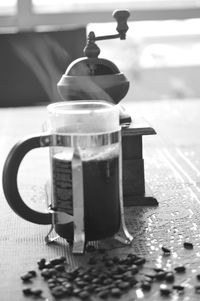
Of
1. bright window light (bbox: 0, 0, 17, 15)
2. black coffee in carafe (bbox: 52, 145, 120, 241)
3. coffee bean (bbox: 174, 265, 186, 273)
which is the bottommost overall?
coffee bean (bbox: 174, 265, 186, 273)

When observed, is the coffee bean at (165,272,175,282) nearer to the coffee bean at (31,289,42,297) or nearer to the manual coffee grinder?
the coffee bean at (31,289,42,297)

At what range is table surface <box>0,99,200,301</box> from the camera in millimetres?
861

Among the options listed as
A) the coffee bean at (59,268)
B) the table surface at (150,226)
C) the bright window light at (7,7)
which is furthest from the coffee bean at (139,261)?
the bright window light at (7,7)

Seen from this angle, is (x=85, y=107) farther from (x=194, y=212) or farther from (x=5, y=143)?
(x=5, y=143)

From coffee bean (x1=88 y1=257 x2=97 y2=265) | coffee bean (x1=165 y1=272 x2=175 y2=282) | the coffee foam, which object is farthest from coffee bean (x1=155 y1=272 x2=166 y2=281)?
the coffee foam

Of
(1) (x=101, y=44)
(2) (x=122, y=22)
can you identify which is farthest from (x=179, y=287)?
(1) (x=101, y=44)

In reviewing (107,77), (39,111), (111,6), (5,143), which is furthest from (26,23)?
(107,77)

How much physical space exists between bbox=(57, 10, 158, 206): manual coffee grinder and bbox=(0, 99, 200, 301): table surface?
0.18 ft

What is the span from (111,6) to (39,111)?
227cm

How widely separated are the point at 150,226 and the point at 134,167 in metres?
0.21

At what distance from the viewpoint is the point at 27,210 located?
0.97m

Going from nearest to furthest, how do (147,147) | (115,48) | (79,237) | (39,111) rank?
(79,237) → (147,147) → (39,111) → (115,48)

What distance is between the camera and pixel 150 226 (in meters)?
1.09

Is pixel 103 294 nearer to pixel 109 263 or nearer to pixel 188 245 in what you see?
pixel 109 263
